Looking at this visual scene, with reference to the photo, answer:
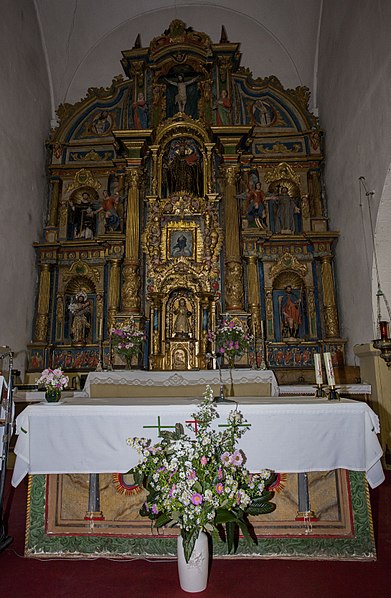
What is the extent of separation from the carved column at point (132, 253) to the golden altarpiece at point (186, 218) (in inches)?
1.1

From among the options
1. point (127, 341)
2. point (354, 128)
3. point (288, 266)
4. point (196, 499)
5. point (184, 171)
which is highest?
point (184, 171)

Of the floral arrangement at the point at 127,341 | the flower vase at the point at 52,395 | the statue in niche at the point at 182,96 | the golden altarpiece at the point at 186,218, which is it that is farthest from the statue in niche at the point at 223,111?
the flower vase at the point at 52,395

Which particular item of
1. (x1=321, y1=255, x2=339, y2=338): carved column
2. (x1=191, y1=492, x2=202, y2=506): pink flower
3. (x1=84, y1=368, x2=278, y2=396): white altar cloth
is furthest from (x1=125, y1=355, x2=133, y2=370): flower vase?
(x1=191, y1=492, x2=202, y2=506): pink flower

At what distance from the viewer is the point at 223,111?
1110cm

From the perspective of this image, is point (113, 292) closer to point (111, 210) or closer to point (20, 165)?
point (111, 210)

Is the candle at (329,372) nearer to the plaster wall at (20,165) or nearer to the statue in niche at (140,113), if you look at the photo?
the plaster wall at (20,165)

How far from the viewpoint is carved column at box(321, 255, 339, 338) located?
31.8 ft

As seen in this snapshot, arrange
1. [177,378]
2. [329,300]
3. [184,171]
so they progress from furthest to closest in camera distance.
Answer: [184,171] → [329,300] → [177,378]

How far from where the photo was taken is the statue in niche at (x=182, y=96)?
37.8 feet

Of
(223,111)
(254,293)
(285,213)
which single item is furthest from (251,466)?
(223,111)

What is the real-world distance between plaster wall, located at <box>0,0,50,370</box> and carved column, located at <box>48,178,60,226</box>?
24 centimetres

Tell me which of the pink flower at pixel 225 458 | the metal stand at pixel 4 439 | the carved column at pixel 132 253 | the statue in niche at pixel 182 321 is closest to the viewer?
the pink flower at pixel 225 458

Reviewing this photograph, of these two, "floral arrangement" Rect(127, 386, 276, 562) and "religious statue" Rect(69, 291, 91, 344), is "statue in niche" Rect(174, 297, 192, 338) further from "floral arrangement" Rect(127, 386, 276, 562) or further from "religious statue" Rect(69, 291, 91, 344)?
"floral arrangement" Rect(127, 386, 276, 562)

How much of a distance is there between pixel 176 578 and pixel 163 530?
487mm
